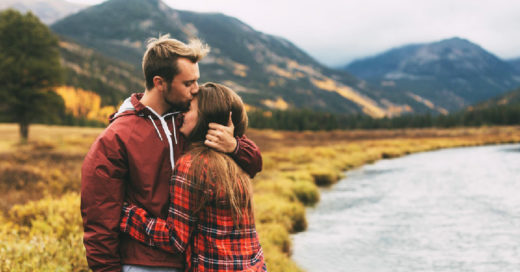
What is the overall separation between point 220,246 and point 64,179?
12.9 meters

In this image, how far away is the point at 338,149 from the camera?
39.8 meters

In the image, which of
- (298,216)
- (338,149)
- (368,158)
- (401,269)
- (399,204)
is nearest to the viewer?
(401,269)

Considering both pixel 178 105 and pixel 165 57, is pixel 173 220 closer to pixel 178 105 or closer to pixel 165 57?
pixel 178 105

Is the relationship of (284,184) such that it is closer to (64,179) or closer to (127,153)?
(64,179)

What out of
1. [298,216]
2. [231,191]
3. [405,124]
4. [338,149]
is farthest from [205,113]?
[405,124]

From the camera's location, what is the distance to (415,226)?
13.1m

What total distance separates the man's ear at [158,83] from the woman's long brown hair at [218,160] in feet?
0.91

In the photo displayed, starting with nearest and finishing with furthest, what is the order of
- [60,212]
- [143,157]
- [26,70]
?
1. [143,157]
2. [60,212]
3. [26,70]

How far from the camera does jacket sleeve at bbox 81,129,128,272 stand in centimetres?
264

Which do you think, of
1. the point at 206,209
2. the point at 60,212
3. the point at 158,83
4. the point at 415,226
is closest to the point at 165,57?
the point at 158,83

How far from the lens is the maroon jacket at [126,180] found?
8.68 feet

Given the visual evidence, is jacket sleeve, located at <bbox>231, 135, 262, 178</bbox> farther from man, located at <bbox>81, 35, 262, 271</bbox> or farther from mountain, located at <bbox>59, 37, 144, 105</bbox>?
mountain, located at <bbox>59, 37, 144, 105</bbox>

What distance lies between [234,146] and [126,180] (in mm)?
814

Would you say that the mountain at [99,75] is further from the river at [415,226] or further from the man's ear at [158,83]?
the man's ear at [158,83]
